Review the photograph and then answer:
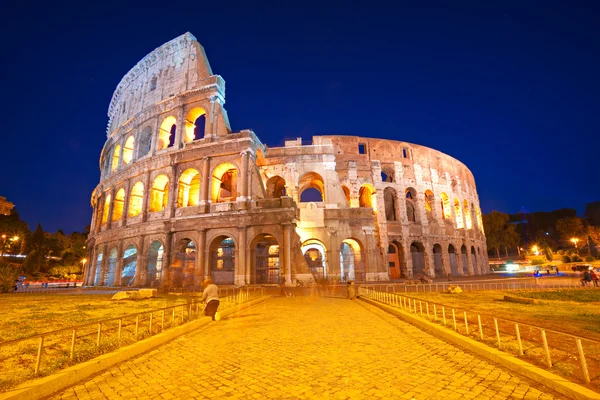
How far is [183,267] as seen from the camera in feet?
74.2

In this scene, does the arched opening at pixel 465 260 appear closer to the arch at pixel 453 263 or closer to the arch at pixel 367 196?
the arch at pixel 453 263

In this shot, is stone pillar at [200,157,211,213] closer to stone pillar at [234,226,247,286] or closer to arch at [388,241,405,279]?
stone pillar at [234,226,247,286]

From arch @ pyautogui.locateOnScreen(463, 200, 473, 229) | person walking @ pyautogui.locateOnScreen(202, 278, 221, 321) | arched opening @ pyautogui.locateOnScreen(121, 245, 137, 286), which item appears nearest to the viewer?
person walking @ pyautogui.locateOnScreen(202, 278, 221, 321)

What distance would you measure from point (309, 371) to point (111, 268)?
28561mm

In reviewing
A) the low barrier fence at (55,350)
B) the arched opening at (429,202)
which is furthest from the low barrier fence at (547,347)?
the arched opening at (429,202)

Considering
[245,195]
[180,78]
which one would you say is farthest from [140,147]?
[245,195]

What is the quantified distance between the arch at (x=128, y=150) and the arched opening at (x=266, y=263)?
53.4 ft

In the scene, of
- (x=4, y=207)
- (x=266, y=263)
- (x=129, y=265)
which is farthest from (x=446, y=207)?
(x=4, y=207)

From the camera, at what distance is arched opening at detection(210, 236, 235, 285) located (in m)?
21.7

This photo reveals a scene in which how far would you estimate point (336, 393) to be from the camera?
3.24m

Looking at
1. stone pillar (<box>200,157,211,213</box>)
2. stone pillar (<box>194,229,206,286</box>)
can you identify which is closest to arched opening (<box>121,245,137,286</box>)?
stone pillar (<box>194,229,206,286</box>)

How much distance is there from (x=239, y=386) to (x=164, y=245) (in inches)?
825

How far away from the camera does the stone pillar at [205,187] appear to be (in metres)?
22.0

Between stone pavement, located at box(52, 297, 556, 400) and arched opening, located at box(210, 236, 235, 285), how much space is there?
15826 millimetres
